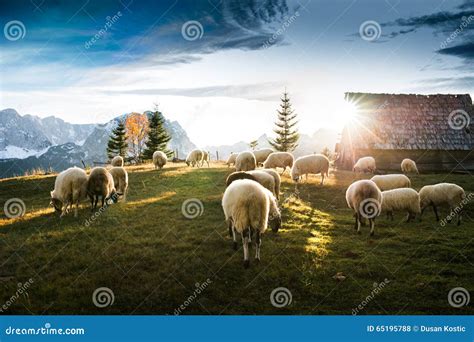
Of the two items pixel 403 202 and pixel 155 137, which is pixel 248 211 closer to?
pixel 403 202

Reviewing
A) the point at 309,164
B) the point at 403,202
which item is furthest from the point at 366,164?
the point at 403,202

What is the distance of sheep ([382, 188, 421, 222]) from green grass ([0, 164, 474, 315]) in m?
0.92

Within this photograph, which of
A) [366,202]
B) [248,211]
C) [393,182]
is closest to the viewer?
[248,211]

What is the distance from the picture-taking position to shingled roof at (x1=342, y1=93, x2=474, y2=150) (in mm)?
31719

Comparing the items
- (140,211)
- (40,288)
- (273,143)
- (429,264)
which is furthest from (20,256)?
(273,143)

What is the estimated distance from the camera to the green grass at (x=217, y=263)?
285 inches

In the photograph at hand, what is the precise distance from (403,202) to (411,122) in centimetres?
2211

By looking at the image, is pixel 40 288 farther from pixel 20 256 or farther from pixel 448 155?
pixel 448 155

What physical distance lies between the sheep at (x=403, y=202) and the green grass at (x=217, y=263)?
36.1 inches

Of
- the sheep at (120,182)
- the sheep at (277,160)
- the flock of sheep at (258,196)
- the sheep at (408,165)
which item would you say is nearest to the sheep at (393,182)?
the flock of sheep at (258,196)

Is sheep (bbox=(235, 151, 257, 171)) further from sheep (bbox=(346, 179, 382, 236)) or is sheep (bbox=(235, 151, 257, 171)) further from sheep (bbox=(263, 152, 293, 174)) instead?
sheep (bbox=(346, 179, 382, 236))

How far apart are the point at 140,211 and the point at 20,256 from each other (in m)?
5.13

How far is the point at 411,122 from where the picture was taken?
109ft
